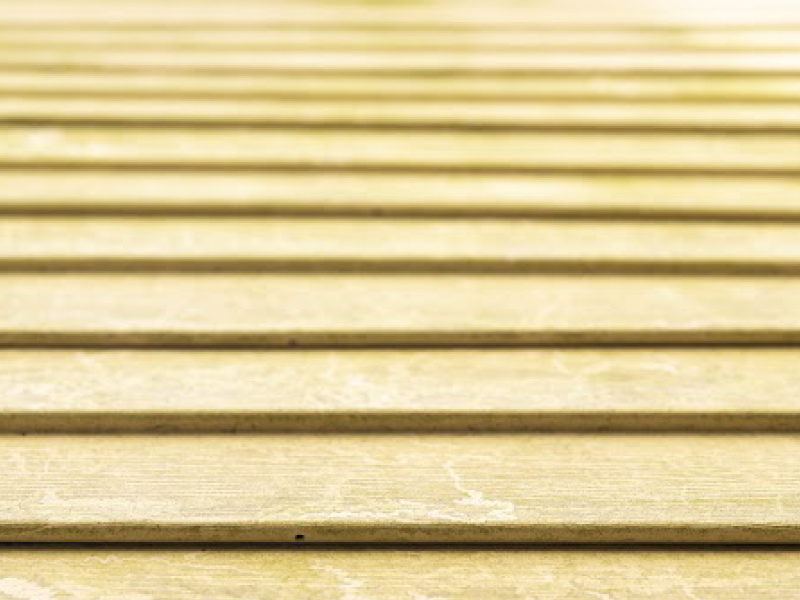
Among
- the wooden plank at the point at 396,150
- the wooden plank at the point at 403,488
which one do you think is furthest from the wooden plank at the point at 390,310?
the wooden plank at the point at 396,150

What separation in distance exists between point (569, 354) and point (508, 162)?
0.76 m

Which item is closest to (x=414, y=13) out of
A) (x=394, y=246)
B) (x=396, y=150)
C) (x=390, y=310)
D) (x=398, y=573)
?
(x=396, y=150)

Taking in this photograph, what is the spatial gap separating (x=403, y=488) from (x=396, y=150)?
1.17 m

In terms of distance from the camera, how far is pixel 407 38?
2523 millimetres

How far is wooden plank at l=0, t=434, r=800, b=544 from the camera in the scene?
1072mm

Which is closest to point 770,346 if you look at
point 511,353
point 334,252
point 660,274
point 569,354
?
point 660,274

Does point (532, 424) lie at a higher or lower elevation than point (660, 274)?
lower

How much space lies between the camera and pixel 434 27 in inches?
103

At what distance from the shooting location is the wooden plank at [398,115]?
2.06 meters

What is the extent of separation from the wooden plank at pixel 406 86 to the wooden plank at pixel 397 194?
44 cm

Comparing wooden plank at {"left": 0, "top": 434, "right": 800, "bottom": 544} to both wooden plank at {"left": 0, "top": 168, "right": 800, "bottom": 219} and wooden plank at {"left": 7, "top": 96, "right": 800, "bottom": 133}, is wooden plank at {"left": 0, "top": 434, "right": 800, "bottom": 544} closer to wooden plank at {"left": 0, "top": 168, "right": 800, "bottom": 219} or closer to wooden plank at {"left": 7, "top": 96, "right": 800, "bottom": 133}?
wooden plank at {"left": 0, "top": 168, "right": 800, "bottom": 219}

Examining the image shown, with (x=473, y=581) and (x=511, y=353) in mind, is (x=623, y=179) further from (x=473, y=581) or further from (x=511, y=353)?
(x=473, y=581)

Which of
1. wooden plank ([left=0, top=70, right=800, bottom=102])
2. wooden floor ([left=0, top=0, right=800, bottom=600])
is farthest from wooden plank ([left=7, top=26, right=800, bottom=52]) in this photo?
wooden plank ([left=0, top=70, right=800, bottom=102])

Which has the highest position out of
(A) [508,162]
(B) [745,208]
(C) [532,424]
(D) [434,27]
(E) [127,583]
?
(D) [434,27]
